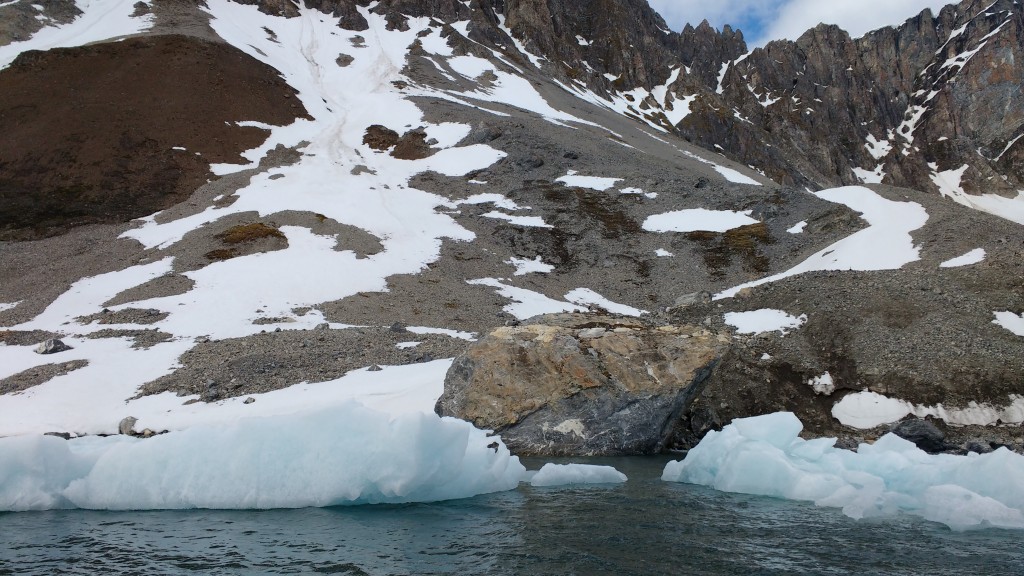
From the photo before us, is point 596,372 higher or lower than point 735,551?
higher

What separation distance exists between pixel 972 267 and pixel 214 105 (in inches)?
3515

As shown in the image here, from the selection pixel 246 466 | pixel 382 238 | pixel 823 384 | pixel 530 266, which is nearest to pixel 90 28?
→ pixel 382 238

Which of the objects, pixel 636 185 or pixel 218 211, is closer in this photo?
pixel 218 211

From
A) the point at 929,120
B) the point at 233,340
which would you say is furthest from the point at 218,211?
the point at 929,120

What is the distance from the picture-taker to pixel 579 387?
22078 mm

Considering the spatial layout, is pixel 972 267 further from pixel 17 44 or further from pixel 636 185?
pixel 17 44

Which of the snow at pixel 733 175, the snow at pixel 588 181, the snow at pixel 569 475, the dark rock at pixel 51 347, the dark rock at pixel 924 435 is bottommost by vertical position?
the snow at pixel 569 475

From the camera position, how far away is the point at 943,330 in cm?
2698

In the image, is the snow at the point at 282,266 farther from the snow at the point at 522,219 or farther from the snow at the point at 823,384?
the snow at the point at 823,384

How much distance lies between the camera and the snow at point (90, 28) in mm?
88125

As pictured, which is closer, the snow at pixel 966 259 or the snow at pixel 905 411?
the snow at pixel 905 411

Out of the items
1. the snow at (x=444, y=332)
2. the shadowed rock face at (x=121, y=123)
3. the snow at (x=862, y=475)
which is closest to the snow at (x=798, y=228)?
the snow at (x=444, y=332)

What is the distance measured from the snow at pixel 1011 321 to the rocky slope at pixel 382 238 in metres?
0.33

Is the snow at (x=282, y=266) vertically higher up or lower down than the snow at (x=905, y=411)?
higher up
